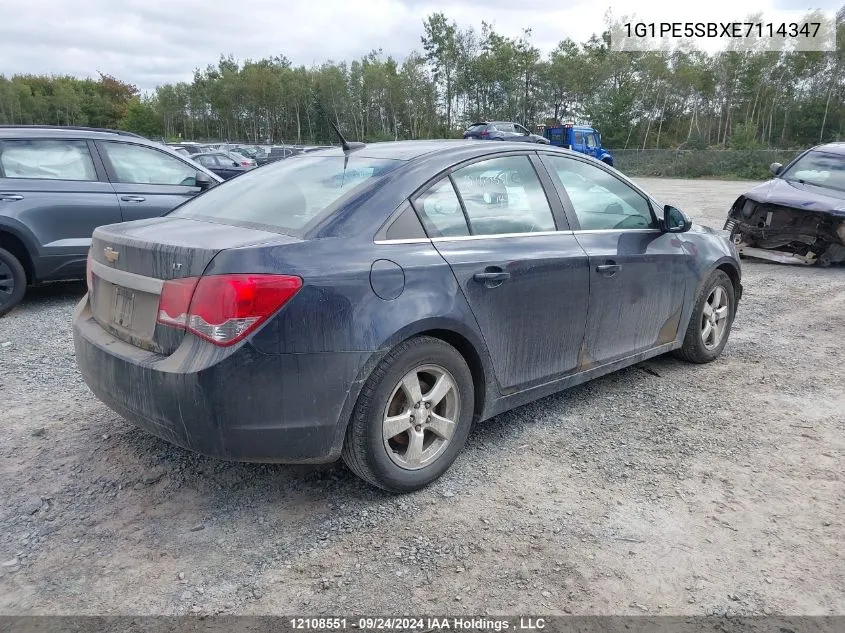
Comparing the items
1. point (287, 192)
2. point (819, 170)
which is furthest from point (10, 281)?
point (819, 170)

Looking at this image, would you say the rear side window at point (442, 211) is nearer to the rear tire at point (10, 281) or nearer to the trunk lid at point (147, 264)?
the trunk lid at point (147, 264)

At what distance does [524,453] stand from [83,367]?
2.20 metres

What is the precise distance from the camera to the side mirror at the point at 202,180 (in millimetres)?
7160

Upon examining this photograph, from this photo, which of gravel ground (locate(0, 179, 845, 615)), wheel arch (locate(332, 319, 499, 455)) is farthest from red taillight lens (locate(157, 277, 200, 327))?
gravel ground (locate(0, 179, 845, 615))

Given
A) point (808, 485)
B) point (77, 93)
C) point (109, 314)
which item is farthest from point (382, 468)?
point (77, 93)

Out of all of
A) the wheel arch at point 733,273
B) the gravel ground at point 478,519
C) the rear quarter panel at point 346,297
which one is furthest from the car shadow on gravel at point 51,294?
the wheel arch at point 733,273

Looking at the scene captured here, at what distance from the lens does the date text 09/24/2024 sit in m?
2.29

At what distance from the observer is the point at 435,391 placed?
310 centimetres

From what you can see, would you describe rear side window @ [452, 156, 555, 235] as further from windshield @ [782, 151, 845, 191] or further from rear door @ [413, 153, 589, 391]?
windshield @ [782, 151, 845, 191]

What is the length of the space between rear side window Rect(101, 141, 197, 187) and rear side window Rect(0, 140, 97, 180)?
0.79ft

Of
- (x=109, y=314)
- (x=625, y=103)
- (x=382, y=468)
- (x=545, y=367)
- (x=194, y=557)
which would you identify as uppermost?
(x=625, y=103)

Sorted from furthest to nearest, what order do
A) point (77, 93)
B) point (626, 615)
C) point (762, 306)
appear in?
1. point (77, 93)
2. point (762, 306)
3. point (626, 615)

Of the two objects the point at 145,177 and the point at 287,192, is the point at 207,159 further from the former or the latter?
the point at 287,192

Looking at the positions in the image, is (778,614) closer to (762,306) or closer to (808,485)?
(808,485)
